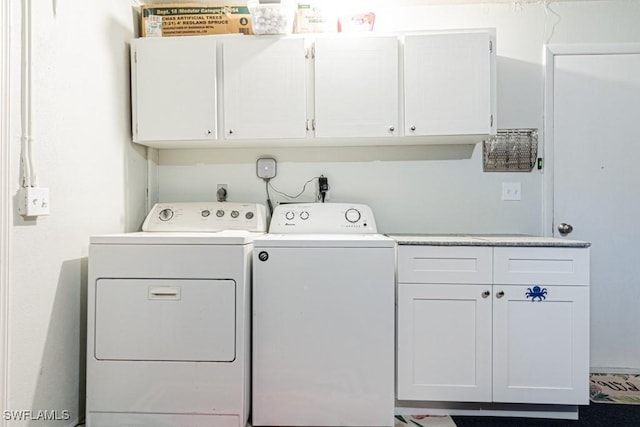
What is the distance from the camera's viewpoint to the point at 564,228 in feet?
7.01

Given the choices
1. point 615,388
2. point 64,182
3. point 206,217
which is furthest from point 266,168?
point 615,388

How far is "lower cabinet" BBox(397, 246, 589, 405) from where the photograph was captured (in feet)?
5.43

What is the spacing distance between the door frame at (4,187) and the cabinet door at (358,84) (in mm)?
1261

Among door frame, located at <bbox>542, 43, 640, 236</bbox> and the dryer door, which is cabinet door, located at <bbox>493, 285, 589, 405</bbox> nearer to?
door frame, located at <bbox>542, 43, 640, 236</bbox>

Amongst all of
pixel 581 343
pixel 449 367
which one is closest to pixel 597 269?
pixel 581 343

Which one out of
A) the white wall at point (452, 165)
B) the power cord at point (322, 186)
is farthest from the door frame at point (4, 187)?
the power cord at point (322, 186)

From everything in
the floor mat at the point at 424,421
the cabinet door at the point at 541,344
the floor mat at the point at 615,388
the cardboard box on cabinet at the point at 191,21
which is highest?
the cardboard box on cabinet at the point at 191,21

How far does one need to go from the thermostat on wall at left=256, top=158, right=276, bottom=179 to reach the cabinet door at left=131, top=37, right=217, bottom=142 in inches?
14.7

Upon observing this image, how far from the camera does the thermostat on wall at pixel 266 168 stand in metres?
2.22

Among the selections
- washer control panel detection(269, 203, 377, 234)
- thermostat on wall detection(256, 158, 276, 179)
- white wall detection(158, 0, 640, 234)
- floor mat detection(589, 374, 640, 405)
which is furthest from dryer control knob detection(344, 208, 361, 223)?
floor mat detection(589, 374, 640, 405)

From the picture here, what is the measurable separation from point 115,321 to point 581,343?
206cm

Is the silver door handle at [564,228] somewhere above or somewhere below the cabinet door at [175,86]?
below

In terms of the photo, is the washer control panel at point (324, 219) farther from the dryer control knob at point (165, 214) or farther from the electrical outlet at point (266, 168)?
the dryer control knob at point (165, 214)

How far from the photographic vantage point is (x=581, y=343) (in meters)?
1.65
